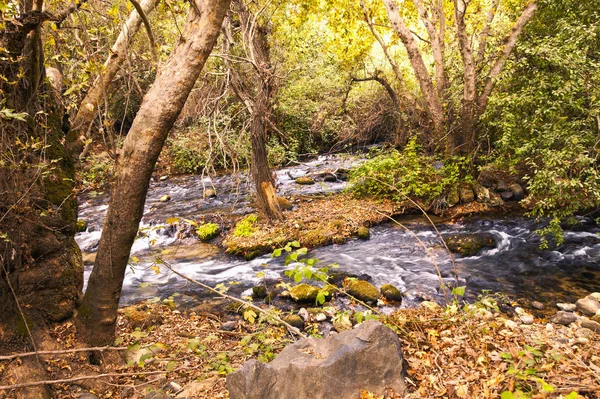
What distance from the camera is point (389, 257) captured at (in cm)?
811

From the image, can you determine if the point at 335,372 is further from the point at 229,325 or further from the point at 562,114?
the point at 562,114

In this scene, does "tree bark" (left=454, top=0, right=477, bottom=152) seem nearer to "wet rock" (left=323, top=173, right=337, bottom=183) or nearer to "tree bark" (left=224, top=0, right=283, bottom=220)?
"wet rock" (left=323, top=173, right=337, bottom=183)

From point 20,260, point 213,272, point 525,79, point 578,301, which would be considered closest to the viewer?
point 20,260

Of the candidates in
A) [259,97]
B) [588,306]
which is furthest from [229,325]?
[588,306]

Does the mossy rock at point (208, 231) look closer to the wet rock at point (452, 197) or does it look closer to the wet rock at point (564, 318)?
the wet rock at point (452, 197)

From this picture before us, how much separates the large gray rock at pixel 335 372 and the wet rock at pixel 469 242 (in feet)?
19.6

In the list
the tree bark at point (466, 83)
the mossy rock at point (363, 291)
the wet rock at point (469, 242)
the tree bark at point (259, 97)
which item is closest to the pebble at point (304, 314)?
the mossy rock at point (363, 291)

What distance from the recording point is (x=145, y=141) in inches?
120

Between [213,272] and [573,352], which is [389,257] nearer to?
[213,272]

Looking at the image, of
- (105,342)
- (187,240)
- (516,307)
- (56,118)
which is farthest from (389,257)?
(56,118)

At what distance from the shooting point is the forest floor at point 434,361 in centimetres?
243

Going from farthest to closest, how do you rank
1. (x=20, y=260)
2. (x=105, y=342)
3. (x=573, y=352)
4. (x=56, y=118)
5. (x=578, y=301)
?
(x=578, y=301) → (x=56, y=118) → (x=105, y=342) → (x=20, y=260) → (x=573, y=352)

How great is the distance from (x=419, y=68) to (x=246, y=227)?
641 cm

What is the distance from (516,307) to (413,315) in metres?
3.08
